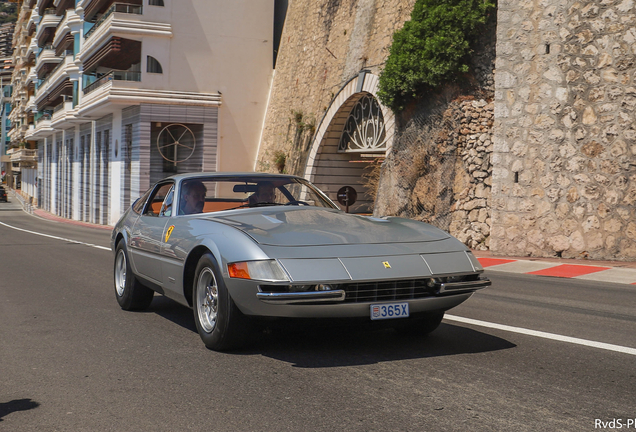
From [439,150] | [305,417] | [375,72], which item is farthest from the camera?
[375,72]

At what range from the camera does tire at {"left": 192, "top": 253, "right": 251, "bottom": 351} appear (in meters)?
4.96

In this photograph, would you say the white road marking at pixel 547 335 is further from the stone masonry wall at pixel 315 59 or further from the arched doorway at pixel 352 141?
the stone masonry wall at pixel 315 59

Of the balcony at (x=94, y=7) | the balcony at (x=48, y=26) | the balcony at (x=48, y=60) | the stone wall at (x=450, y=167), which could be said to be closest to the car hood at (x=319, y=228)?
the stone wall at (x=450, y=167)

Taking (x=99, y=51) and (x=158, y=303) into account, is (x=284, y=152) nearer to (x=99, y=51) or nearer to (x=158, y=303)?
(x=99, y=51)

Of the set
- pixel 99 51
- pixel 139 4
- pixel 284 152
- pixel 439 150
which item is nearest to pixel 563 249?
pixel 439 150

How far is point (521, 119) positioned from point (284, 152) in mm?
16413

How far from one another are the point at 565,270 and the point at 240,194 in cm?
756

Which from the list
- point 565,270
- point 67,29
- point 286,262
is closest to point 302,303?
point 286,262

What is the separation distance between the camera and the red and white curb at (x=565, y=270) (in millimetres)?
10964

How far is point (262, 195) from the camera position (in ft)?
21.2

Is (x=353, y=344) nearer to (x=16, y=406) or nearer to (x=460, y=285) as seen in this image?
(x=460, y=285)

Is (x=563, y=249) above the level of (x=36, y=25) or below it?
below

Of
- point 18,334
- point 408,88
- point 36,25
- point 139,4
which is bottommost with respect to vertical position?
point 18,334

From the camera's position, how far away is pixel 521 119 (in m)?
14.9
